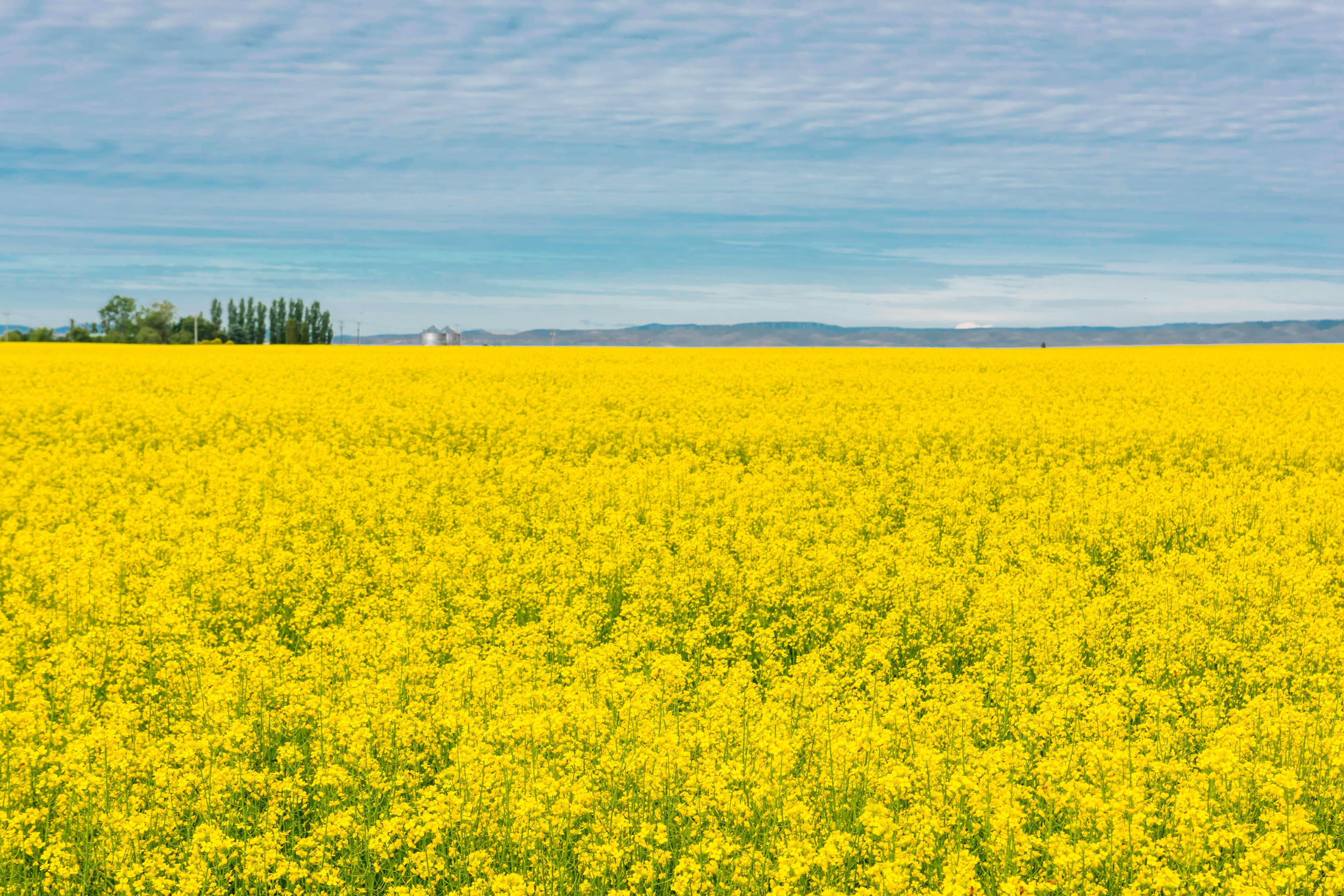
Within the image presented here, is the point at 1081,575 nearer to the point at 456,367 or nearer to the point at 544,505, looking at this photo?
the point at 544,505

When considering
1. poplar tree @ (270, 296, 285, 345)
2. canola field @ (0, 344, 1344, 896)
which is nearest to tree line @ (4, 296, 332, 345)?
poplar tree @ (270, 296, 285, 345)

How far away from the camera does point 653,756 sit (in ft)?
18.5

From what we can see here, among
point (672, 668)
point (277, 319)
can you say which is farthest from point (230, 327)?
point (672, 668)

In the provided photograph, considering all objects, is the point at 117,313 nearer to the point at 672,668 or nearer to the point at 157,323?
the point at 157,323

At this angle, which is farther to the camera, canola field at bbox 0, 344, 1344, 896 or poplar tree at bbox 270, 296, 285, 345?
poplar tree at bbox 270, 296, 285, 345

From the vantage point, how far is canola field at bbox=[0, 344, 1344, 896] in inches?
199

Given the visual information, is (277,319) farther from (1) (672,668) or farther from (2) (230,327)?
(1) (672,668)

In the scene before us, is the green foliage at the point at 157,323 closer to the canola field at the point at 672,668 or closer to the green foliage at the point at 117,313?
the green foliage at the point at 117,313

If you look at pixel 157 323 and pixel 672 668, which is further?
pixel 157 323

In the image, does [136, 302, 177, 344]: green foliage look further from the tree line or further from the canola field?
the canola field

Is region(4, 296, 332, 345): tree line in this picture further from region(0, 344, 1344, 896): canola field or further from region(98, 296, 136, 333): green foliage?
region(0, 344, 1344, 896): canola field

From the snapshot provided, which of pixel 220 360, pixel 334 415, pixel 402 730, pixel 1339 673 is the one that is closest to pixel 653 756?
pixel 402 730

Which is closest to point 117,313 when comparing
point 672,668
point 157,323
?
point 157,323

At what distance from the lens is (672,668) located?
7254 millimetres
